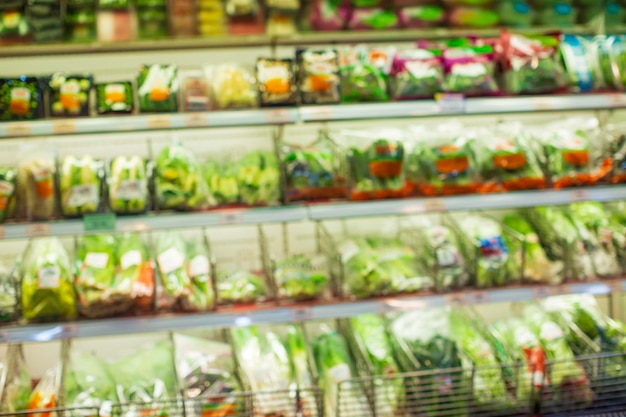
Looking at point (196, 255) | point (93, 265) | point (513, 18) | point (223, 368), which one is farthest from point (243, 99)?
point (513, 18)

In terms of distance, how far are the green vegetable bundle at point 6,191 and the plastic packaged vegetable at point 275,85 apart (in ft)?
3.14

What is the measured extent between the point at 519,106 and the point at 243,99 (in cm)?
109

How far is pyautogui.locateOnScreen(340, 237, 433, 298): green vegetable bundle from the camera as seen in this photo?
8.79 ft

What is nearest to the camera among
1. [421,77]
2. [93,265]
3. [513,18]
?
[93,265]

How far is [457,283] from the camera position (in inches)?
108

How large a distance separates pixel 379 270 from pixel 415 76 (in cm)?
78

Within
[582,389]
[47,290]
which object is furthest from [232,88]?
[582,389]

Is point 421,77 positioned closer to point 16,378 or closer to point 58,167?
point 58,167

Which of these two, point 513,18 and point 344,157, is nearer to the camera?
point 344,157

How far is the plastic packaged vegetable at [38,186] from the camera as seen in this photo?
2.53 metres

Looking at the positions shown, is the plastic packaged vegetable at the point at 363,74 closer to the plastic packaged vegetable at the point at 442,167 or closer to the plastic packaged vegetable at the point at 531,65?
the plastic packaged vegetable at the point at 442,167

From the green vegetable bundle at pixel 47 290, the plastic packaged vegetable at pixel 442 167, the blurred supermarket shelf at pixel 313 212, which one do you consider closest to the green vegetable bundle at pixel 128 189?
the blurred supermarket shelf at pixel 313 212

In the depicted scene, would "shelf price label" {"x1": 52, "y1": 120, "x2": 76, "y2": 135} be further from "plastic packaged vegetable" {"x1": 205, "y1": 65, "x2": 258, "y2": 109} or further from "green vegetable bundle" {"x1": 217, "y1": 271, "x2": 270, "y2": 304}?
"green vegetable bundle" {"x1": 217, "y1": 271, "x2": 270, "y2": 304}

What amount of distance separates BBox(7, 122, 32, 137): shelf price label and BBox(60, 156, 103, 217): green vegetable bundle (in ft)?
0.63
